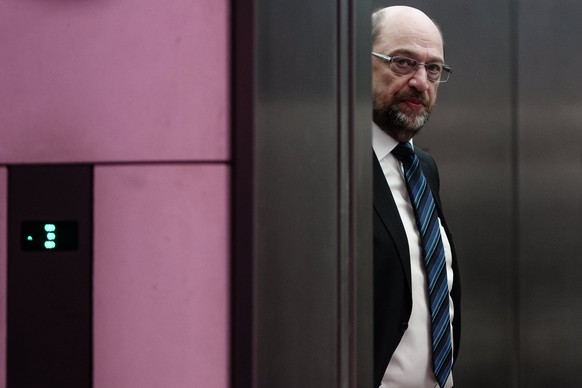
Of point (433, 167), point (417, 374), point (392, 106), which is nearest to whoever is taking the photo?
point (417, 374)

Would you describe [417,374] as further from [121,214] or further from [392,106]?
[121,214]

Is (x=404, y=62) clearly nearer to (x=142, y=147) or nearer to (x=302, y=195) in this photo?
(x=302, y=195)

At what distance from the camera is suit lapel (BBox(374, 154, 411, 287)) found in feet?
6.18

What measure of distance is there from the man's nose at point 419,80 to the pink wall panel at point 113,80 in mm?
1183

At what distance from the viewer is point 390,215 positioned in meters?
1.91

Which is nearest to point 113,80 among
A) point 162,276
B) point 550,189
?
point 162,276

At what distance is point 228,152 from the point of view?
1.06 metres

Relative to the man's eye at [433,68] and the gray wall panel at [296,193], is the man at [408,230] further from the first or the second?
the gray wall panel at [296,193]

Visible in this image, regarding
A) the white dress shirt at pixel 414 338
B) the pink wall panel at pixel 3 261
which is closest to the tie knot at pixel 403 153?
the white dress shirt at pixel 414 338

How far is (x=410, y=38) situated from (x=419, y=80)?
0.12 meters

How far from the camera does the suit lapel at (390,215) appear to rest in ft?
6.18

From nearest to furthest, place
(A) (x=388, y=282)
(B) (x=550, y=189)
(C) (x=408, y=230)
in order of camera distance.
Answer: (A) (x=388, y=282)
(C) (x=408, y=230)
(B) (x=550, y=189)

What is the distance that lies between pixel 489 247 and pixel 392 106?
0.87 metres

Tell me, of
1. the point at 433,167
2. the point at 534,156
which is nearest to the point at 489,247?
the point at 534,156
